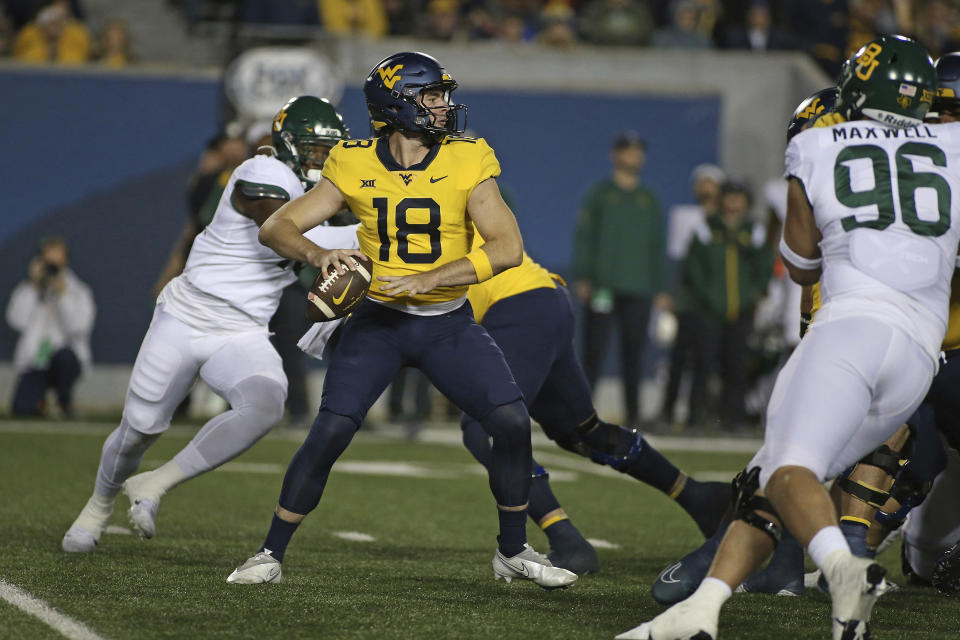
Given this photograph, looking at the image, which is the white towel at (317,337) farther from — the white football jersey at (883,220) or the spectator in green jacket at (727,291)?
the spectator in green jacket at (727,291)

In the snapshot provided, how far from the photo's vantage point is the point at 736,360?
38.5 feet

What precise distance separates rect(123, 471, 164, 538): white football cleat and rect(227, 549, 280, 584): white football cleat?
0.65 metres

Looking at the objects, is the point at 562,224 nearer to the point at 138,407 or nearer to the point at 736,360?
the point at 736,360

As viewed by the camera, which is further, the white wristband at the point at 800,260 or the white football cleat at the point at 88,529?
the white football cleat at the point at 88,529

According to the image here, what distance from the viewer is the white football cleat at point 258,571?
15.6 feet

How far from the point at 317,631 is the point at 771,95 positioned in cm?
1088

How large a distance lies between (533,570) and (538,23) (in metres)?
10.7

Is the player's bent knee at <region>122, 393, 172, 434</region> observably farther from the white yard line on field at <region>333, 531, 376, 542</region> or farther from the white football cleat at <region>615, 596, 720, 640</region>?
the white football cleat at <region>615, 596, 720, 640</region>

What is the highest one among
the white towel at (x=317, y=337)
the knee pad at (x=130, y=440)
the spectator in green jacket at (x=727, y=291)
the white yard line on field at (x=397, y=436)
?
the white towel at (x=317, y=337)

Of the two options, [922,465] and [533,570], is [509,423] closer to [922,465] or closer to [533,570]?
[533,570]

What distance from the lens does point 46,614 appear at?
4.13m

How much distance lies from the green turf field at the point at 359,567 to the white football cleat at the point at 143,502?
135 millimetres

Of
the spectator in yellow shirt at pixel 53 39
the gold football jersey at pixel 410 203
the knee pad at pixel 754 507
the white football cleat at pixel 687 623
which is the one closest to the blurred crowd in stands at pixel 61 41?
the spectator in yellow shirt at pixel 53 39

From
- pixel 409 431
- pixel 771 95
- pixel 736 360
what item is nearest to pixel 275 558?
pixel 409 431
